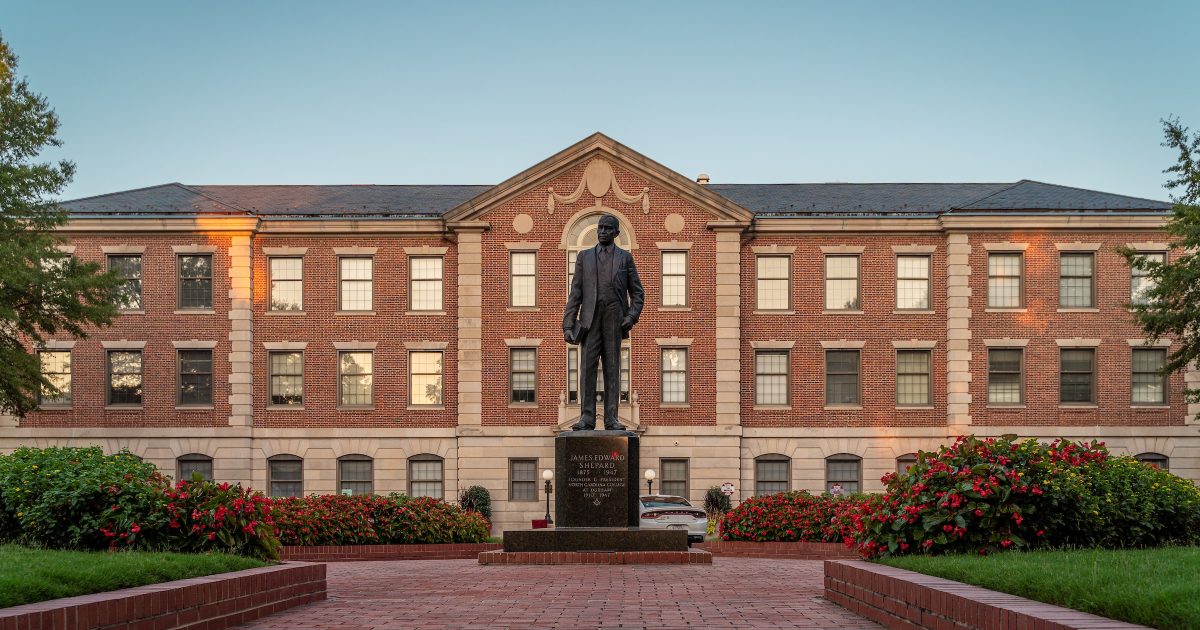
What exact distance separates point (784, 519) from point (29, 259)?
69.0 ft

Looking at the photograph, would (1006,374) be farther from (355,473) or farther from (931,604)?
(931,604)

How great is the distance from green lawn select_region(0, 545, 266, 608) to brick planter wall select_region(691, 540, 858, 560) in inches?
512

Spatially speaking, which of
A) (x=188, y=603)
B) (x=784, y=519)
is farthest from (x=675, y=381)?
(x=188, y=603)

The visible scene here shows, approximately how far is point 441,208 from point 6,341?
14289 mm

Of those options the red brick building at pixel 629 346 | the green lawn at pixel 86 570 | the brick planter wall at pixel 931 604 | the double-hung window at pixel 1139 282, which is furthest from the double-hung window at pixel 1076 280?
the green lawn at pixel 86 570

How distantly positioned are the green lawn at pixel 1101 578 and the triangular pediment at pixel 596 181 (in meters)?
28.0

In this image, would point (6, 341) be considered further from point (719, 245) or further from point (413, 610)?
point (413, 610)

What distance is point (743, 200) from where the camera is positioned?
43.8 metres

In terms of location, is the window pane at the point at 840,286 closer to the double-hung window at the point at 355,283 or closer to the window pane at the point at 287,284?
the double-hung window at the point at 355,283

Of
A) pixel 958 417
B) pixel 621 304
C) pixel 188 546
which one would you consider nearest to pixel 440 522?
pixel 621 304

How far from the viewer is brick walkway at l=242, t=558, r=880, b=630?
36.1 feet

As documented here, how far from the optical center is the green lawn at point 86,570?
8.50 m

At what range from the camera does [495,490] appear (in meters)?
39.1

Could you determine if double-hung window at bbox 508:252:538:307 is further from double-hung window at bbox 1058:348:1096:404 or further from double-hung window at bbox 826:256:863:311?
double-hung window at bbox 1058:348:1096:404
